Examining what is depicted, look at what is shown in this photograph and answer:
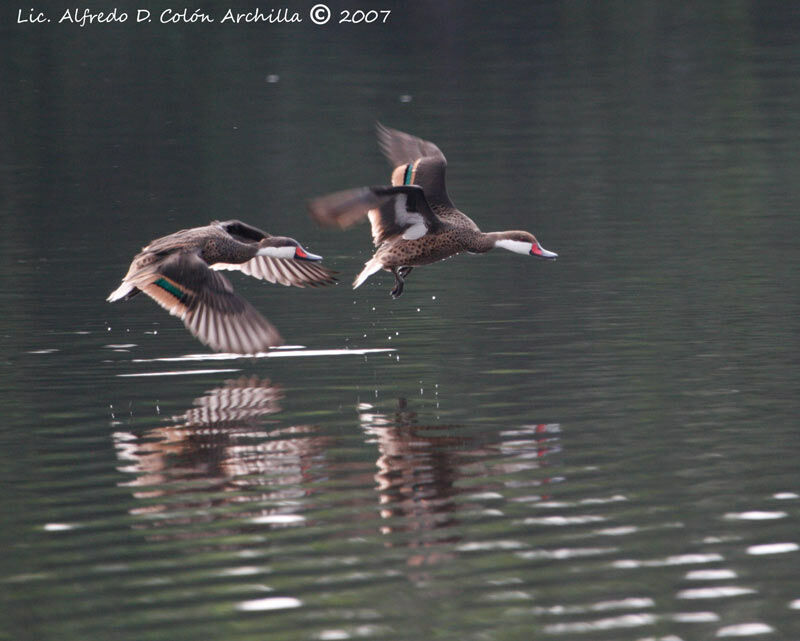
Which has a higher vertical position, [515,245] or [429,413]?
[515,245]

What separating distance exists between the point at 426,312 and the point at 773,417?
6.26 meters

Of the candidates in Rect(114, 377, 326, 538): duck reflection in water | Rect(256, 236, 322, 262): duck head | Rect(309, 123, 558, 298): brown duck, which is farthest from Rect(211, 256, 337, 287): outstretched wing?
Rect(114, 377, 326, 538): duck reflection in water

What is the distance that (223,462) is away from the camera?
11.5 meters

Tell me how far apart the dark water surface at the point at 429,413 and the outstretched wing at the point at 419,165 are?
1288 millimetres

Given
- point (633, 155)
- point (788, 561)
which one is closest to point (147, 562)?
point (788, 561)

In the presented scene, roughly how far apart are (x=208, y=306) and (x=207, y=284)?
0.25 metres

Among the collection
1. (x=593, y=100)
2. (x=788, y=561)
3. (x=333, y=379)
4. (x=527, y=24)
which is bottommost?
(x=788, y=561)

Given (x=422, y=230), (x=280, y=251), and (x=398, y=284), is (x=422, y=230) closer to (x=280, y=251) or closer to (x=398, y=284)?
(x=398, y=284)

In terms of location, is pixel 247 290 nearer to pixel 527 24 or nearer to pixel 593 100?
pixel 593 100

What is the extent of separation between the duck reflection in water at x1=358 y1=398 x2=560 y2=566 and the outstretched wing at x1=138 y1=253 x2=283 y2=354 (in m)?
1.63

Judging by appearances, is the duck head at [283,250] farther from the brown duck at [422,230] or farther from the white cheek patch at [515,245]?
the white cheek patch at [515,245]

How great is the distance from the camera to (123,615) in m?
8.30

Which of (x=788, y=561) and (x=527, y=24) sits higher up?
(x=527, y=24)

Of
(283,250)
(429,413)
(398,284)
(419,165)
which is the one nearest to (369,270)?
(398,284)
